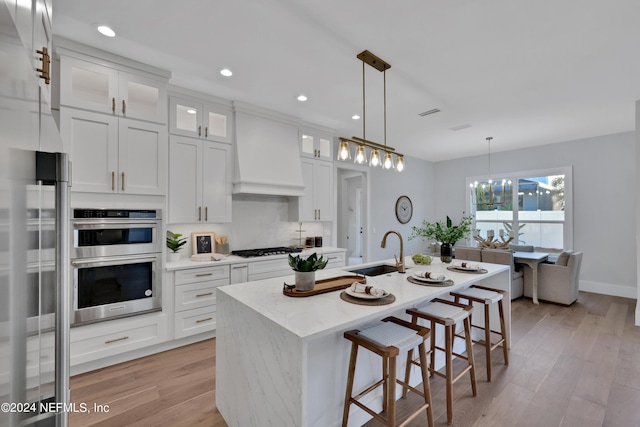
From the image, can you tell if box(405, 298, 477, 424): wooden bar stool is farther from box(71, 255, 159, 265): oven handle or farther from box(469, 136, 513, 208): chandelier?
box(469, 136, 513, 208): chandelier

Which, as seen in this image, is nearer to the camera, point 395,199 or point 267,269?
point 267,269

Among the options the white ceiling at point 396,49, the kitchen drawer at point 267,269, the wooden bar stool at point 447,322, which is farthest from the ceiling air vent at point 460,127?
the kitchen drawer at point 267,269

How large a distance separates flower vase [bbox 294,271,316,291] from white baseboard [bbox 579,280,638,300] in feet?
19.0

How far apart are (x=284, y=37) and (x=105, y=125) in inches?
69.7

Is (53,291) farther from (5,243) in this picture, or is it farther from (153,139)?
(153,139)

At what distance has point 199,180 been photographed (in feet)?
11.2

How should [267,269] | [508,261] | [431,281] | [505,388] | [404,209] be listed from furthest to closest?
[404,209] → [508,261] → [267,269] → [505,388] → [431,281]

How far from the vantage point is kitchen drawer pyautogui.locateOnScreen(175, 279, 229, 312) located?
9.99 feet

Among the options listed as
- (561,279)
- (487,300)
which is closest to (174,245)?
(487,300)

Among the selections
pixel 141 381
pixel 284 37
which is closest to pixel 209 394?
pixel 141 381

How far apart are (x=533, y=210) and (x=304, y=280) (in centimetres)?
587

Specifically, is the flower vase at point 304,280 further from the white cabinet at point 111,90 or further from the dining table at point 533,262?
the dining table at point 533,262

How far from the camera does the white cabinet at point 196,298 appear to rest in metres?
3.04

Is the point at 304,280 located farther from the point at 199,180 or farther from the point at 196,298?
the point at 199,180
